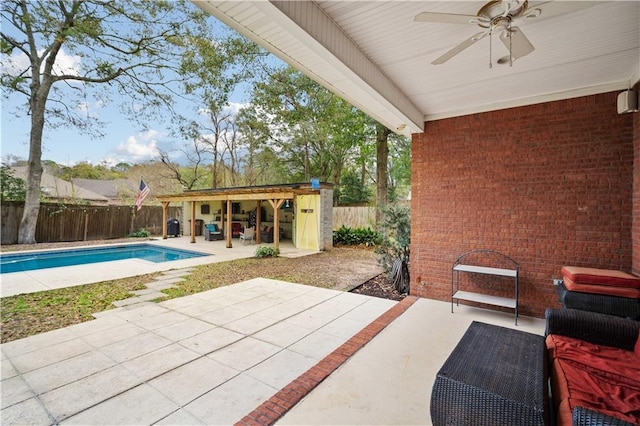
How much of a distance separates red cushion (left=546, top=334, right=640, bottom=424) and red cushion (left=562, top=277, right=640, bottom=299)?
0.94 m

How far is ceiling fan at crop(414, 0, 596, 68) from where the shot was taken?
1.95 m

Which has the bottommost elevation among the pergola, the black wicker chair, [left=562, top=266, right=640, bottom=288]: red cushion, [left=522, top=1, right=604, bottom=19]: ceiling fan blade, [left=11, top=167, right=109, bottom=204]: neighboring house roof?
the black wicker chair

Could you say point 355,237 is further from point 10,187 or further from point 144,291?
point 10,187

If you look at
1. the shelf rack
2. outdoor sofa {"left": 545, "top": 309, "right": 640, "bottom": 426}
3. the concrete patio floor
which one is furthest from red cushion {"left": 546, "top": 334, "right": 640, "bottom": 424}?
the shelf rack

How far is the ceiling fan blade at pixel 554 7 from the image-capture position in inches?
75.0

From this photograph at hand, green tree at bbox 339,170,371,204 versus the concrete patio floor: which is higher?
green tree at bbox 339,170,371,204

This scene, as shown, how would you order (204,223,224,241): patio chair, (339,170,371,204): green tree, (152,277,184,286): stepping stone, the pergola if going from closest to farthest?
(152,277,184,286): stepping stone
the pergola
(204,223,224,241): patio chair
(339,170,371,204): green tree

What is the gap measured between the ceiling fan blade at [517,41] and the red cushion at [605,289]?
8.17ft

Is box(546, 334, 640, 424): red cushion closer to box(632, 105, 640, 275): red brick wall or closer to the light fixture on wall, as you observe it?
box(632, 105, 640, 275): red brick wall

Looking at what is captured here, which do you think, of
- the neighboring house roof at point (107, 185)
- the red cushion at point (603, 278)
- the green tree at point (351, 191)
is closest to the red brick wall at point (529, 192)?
the red cushion at point (603, 278)

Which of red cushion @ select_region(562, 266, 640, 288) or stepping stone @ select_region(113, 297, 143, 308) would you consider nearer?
red cushion @ select_region(562, 266, 640, 288)

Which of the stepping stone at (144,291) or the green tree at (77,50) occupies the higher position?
the green tree at (77,50)

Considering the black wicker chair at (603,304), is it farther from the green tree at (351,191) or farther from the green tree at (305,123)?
the green tree at (351,191)

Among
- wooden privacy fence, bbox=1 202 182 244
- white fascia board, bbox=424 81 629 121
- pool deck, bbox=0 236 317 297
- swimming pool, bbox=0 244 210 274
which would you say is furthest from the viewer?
wooden privacy fence, bbox=1 202 182 244
